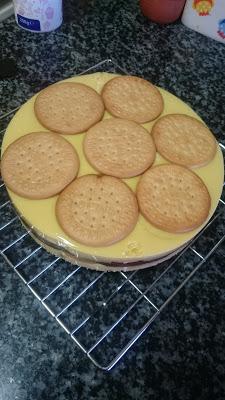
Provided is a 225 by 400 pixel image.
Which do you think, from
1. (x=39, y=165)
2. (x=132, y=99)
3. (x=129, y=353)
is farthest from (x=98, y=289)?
(x=132, y=99)

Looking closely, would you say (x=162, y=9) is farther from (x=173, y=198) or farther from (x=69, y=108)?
(x=173, y=198)

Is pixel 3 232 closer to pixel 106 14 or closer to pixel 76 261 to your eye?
pixel 76 261

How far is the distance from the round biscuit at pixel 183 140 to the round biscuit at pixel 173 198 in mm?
27

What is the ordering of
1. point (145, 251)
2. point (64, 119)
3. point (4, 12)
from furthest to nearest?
point (4, 12), point (64, 119), point (145, 251)

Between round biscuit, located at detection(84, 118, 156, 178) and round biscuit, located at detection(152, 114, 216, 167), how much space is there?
0.02 metres

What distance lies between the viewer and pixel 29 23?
0.92 meters

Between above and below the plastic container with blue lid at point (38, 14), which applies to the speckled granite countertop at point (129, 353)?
below

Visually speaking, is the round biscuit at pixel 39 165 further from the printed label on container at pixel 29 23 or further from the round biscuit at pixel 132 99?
the printed label on container at pixel 29 23

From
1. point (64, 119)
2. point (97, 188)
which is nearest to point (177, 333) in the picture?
point (97, 188)

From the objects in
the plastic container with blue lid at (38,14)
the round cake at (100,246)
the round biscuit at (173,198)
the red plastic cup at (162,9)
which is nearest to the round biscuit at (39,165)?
the round cake at (100,246)

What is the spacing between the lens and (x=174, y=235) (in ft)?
1.86

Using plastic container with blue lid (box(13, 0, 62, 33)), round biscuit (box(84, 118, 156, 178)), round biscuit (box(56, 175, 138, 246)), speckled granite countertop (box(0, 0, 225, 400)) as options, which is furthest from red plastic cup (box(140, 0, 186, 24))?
round biscuit (box(56, 175, 138, 246))

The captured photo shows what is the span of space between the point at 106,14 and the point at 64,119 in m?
0.53

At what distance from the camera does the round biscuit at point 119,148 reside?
2.00ft
